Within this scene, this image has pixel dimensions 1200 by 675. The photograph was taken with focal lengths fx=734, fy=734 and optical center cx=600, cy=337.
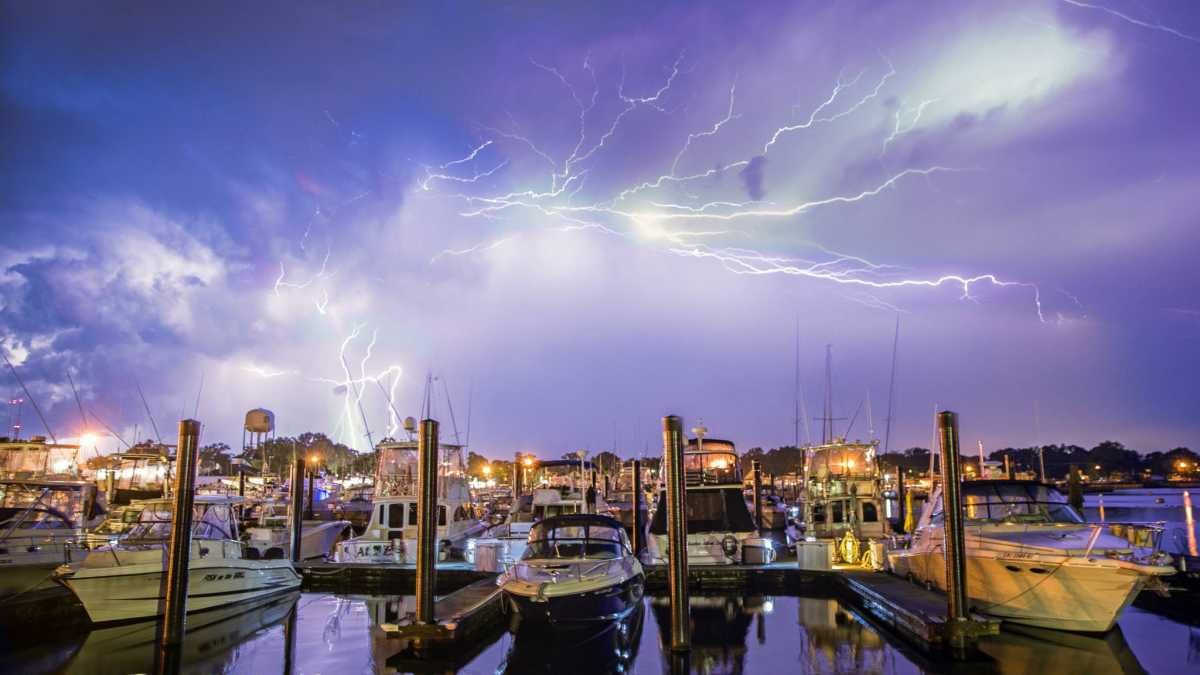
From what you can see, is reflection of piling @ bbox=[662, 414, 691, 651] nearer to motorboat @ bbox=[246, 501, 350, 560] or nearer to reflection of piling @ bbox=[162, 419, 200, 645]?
reflection of piling @ bbox=[162, 419, 200, 645]

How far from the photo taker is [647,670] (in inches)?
464

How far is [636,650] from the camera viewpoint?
1314 centimetres

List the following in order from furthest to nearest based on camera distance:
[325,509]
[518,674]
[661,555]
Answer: [325,509] → [661,555] → [518,674]

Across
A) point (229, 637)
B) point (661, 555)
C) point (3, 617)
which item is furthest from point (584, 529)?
point (3, 617)

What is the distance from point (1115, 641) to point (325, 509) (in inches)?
1383

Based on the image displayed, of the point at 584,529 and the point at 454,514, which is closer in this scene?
the point at 584,529

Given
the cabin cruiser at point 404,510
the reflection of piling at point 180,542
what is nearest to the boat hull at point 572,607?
the reflection of piling at point 180,542

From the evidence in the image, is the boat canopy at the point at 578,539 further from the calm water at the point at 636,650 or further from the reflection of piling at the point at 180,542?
the reflection of piling at the point at 180,542

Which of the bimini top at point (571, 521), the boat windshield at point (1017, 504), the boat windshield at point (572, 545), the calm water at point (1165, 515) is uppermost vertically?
the boat windshield at point (1017, 504)

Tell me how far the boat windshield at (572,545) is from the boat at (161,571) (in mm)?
7320

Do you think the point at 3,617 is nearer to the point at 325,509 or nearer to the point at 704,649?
the point at 704,649

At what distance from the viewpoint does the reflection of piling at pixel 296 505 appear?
22141 millimetres

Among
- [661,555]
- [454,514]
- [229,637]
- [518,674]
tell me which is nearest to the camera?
[518,674]

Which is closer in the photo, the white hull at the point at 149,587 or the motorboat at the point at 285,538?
the white hull at the point at 149,587
